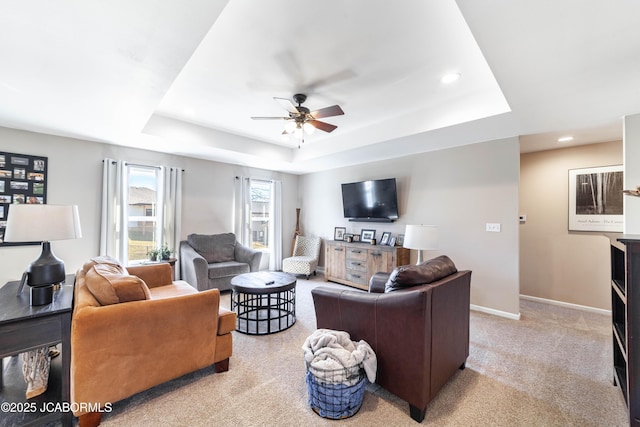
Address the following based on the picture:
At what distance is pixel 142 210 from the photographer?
4.45 m

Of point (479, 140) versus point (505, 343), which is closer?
point (505, 343)

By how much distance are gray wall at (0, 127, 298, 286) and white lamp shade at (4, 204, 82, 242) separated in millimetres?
2553

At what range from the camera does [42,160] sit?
3.51 m

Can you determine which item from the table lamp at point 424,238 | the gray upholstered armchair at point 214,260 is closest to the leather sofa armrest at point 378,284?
the table lamp at point 424,238

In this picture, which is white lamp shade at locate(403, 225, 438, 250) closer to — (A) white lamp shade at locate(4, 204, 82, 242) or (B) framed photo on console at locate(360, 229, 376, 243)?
(B) framed photo on console at locate(360, 229, 376, 243)

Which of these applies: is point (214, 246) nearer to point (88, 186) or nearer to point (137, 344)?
point (88, 186)

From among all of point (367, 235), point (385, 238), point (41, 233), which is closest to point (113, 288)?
point (41, 233)

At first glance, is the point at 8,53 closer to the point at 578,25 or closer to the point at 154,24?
the point at 154,24

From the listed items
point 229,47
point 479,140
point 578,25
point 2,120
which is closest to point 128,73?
point 229,47

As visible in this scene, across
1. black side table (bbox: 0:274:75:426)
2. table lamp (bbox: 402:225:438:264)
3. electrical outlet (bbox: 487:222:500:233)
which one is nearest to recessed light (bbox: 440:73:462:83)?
table lamp (bbox: 402:225:438:264)

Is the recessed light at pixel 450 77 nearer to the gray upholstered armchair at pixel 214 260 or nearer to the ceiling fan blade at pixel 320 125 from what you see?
the ceiling fan blade at pixel 320 125

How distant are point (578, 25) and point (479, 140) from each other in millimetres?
2172

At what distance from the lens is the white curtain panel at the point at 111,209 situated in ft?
12.9

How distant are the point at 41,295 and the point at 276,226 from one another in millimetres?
4448
